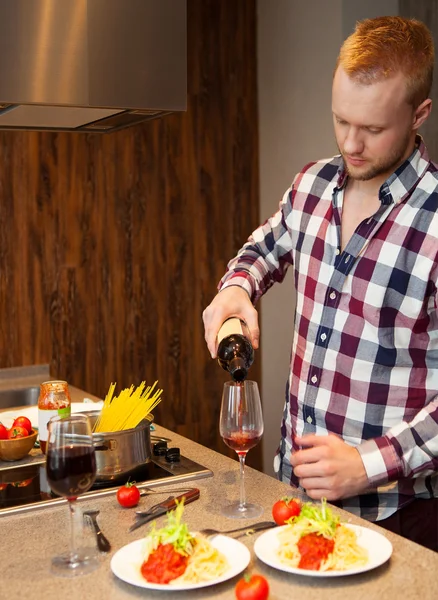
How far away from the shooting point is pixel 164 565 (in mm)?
1250

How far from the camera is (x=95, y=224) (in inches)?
149

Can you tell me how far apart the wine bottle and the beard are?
438 millimetres

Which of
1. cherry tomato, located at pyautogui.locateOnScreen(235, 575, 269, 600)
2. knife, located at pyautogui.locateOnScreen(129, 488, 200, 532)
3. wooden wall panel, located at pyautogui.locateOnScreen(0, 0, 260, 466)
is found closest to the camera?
cherry tomato, located at pyautogui.locateOnScreen(235, 575, 269, 600)

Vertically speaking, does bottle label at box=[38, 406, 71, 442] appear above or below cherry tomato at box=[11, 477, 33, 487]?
above

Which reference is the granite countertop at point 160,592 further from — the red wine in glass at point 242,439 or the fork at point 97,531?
the red wine in glass at point 242,439

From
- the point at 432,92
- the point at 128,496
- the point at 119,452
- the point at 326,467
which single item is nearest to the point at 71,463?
the point at 128,496

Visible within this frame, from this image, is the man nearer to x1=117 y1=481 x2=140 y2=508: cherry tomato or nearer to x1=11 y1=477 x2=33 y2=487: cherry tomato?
x1=117 y1=481 x2=140 y2=508: cherry tomato

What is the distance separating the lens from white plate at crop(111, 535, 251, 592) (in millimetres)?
1231

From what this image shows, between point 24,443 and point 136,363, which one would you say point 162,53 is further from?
point 136,363

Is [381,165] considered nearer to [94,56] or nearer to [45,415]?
[94,56]

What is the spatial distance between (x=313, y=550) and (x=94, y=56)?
1.28 metres

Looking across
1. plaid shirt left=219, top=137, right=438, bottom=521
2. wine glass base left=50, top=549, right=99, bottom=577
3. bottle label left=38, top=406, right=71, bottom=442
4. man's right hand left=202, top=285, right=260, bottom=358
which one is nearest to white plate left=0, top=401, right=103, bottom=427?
bottle label left=38, top=406, right=71, bottom=442

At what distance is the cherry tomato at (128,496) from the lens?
5.36 feet

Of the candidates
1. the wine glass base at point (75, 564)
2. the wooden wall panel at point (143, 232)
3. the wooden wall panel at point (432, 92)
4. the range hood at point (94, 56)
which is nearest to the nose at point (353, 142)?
the range hood at point (94, 56)
